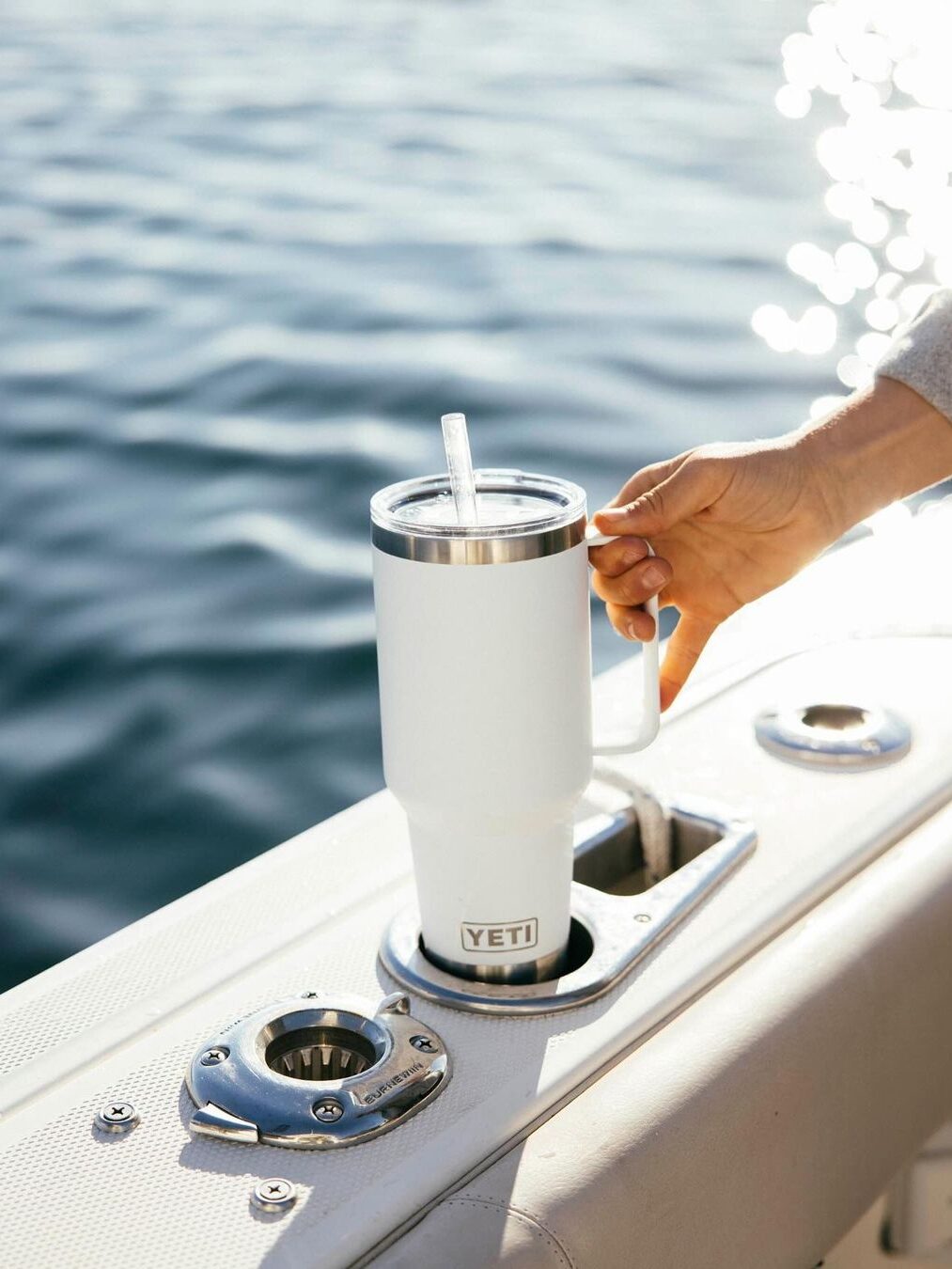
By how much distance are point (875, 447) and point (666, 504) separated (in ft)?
0.92

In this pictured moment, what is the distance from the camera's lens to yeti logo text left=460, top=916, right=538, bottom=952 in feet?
3.16

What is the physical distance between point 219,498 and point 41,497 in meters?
0.34

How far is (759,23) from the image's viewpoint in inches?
319

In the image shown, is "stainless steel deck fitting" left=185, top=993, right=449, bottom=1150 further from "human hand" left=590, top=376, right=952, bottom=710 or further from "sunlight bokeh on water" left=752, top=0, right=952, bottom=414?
"sunlight bokeh on water" left=752, top=0, right=952, bottom=414

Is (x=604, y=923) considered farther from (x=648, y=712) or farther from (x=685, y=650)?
(x=685, y=650)

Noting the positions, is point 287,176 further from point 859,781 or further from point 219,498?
point 859,781

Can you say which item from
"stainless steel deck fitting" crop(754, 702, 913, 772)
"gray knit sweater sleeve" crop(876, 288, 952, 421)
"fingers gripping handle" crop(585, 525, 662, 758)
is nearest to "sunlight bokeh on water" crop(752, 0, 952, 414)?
"gray knit sweater sleeve" crop(876, 288, 952, 421)

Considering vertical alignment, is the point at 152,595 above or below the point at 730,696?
below

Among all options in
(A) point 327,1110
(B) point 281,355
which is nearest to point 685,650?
(A) point 327,1110

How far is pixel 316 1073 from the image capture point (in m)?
0.95

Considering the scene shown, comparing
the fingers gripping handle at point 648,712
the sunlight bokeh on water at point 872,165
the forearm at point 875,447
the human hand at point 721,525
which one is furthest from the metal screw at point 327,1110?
the sunlight bokeh on water at point 872,165

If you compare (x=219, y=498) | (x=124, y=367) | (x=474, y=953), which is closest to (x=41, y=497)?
(x=219, y=498)

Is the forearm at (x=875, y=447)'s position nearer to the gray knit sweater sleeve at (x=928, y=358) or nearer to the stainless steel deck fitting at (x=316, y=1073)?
the gray knit sweater sleeve at (x=928, y=358)

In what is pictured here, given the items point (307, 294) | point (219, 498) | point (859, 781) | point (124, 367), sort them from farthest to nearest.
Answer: point (307, 294) → point (124, 367) → point (219, 498) → point (859, 781)
